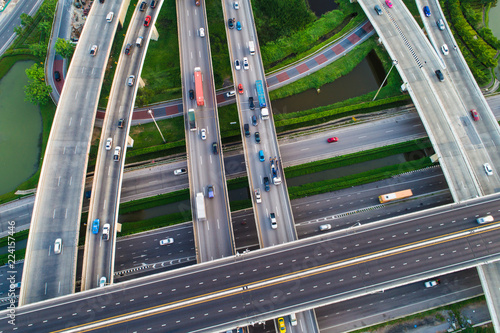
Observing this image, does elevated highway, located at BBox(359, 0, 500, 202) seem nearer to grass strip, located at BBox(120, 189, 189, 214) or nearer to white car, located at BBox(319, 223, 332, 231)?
white car, located at BBox(319, 223, 332, 231)

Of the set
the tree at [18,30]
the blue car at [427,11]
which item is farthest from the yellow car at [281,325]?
the tree at [18,30]

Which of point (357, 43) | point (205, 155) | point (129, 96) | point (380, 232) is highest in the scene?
point (357, 43)

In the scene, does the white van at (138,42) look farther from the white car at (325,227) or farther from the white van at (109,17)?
the white car at (325,227)

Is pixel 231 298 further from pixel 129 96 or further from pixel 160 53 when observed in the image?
pixel 160 53

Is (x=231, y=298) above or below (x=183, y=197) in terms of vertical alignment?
below

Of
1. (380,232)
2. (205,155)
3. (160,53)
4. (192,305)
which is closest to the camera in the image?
(192,305)

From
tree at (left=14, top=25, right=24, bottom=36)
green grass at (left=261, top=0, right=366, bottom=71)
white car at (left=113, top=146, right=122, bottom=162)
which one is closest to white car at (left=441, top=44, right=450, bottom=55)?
green grass at (left=261, top=0, right=366, bottom=71)

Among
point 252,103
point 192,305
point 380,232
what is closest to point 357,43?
point 252,103
